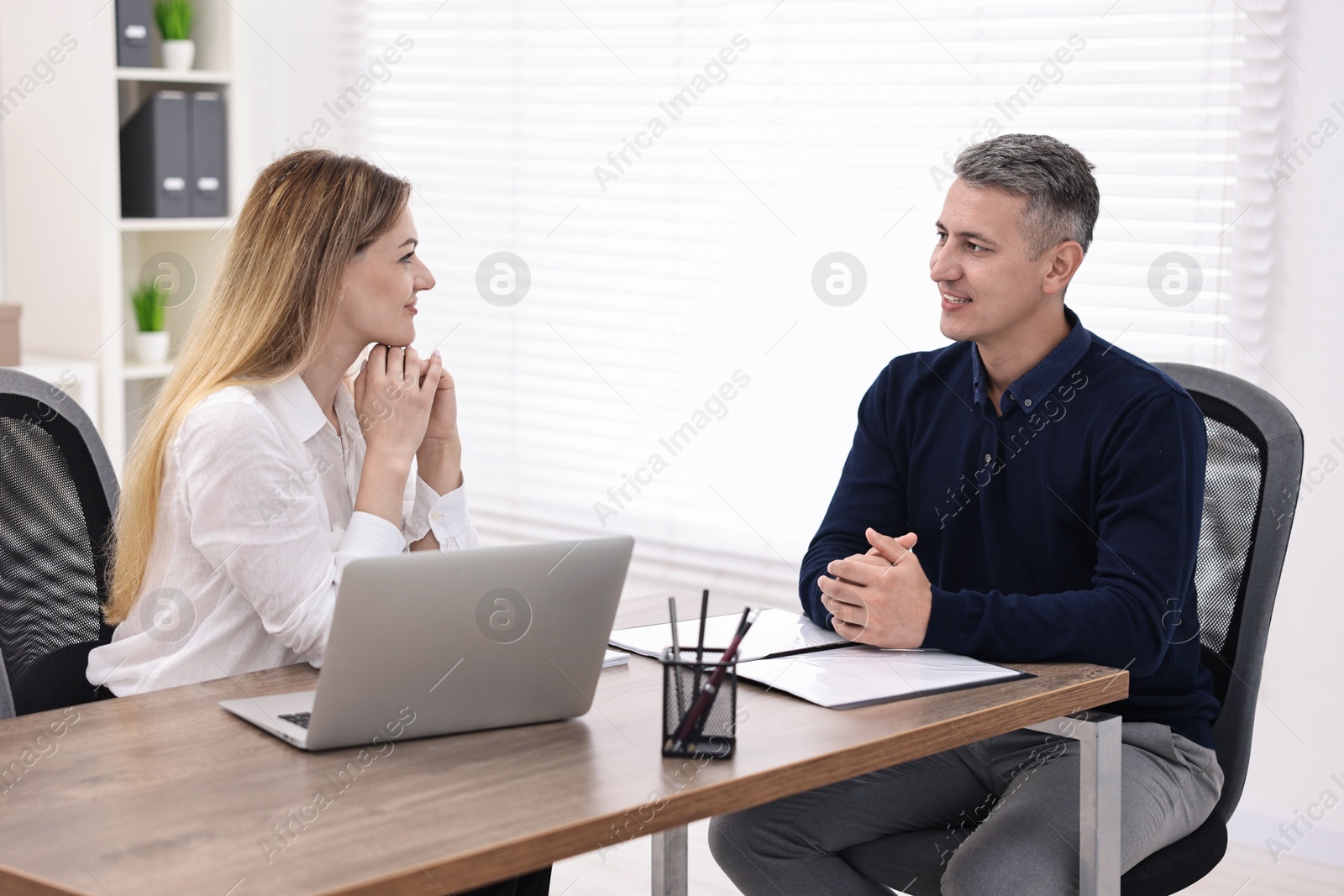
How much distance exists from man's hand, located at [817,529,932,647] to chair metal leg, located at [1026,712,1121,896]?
19 centimetres

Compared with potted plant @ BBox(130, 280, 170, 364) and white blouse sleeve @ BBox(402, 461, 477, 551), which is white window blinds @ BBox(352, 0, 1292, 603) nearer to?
potted plant @ BBox(130, 280, 170, 364)

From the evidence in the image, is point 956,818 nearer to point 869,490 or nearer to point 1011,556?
point 1011,556

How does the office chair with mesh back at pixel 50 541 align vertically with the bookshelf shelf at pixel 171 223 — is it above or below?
below

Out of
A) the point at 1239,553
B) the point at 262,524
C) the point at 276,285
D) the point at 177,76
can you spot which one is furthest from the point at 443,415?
the point at 177,76

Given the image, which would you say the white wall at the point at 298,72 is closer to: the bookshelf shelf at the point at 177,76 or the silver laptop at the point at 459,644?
the bookshelf shelf at the point at 177,76

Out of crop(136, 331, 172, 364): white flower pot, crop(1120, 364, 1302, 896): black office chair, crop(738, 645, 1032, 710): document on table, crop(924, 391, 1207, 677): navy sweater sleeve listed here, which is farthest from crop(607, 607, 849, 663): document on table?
crop(136, 331, 172, 364): white flower pot

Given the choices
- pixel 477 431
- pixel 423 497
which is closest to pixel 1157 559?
pixel 423 497

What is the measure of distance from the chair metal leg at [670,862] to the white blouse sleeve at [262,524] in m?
0.58

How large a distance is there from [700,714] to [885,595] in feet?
1.45

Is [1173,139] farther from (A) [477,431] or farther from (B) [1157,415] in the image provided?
(A) [477,431]

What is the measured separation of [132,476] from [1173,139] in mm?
2070

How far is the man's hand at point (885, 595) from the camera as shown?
164cm

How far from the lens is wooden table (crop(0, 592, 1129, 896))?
1.00m

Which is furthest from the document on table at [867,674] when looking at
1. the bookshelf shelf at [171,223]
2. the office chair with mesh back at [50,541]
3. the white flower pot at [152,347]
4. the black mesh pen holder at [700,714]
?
the white flower pot at [152,347]
